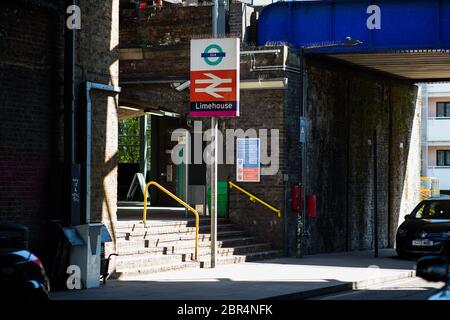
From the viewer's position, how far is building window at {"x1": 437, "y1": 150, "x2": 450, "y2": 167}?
67694mm

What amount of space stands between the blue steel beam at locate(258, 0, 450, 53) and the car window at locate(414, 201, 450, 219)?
4.07m

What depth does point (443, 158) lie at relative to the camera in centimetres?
6800

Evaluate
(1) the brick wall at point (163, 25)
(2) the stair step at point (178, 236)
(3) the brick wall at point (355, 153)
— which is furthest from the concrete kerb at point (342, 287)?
(1) the brick wall at point (163, 25)

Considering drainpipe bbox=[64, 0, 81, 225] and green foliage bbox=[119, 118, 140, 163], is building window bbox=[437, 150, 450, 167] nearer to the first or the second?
green foliage bbox=[119, 118, 140, 163]

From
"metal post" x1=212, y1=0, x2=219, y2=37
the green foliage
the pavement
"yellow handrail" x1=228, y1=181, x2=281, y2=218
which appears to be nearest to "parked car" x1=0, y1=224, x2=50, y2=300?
the pavement

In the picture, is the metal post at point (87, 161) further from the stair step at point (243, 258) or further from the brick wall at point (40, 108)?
the stair step at point (243, 258)

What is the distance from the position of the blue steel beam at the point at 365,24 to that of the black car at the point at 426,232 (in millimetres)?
4260

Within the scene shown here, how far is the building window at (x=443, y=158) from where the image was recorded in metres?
67.7

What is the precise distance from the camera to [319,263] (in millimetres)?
22469

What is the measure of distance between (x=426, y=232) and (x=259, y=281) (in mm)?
7704

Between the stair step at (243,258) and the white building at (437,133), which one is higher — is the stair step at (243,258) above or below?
below

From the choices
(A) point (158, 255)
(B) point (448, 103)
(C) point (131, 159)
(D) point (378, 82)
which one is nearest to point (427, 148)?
(B) point (448, 103)

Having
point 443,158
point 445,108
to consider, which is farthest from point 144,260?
point 445,108

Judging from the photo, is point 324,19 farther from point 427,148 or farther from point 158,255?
point 427,148
